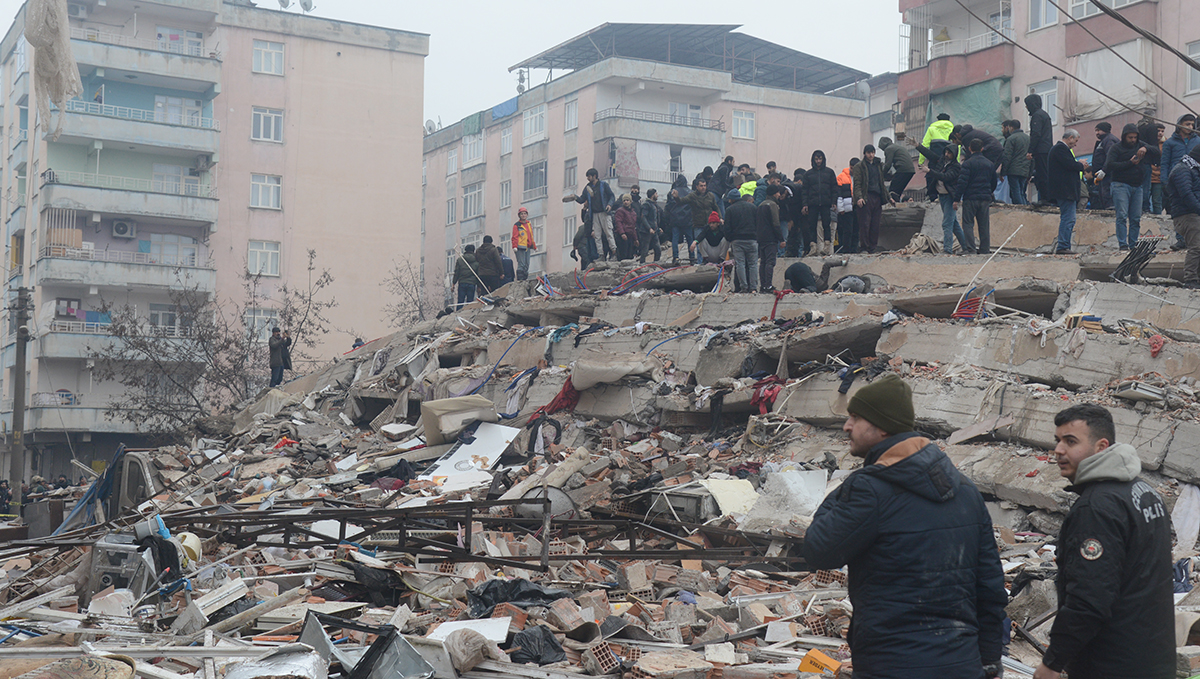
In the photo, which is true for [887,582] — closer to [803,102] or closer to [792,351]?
[792,351]

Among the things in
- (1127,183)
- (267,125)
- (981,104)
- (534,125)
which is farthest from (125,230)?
(1127,183)

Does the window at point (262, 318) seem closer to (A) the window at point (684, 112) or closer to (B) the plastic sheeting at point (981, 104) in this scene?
(A) the window at point (684, 112)

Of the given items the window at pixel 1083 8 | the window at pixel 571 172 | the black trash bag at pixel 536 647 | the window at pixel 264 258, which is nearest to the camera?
the black trash bag at pixel 536 647

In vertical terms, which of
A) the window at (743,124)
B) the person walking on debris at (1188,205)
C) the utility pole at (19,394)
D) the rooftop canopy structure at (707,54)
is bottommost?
the utility pole at (19,394)

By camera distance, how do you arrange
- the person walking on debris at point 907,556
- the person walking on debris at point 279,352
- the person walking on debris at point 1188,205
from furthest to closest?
the person walking on debris at point 279,352 → the person walking on debris at point 1188,205 → the person walking on debris at point 907,556

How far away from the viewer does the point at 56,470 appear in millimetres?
35938

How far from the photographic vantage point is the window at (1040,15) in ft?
91.4

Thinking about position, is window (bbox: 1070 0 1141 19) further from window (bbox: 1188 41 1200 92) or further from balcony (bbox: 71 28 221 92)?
balcony (bbox: 71 28 221 92)

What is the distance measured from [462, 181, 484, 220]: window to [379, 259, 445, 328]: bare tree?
9066 mm

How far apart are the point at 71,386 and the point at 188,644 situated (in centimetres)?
3302

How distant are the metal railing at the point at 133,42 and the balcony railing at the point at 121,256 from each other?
688cm

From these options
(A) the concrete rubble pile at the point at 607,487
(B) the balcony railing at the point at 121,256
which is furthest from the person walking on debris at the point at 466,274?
(B) the balcony railing at the point at 121,256

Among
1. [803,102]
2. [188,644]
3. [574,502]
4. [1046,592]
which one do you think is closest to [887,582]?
[1046,592]

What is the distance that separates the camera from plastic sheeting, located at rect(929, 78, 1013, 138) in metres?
29.0
